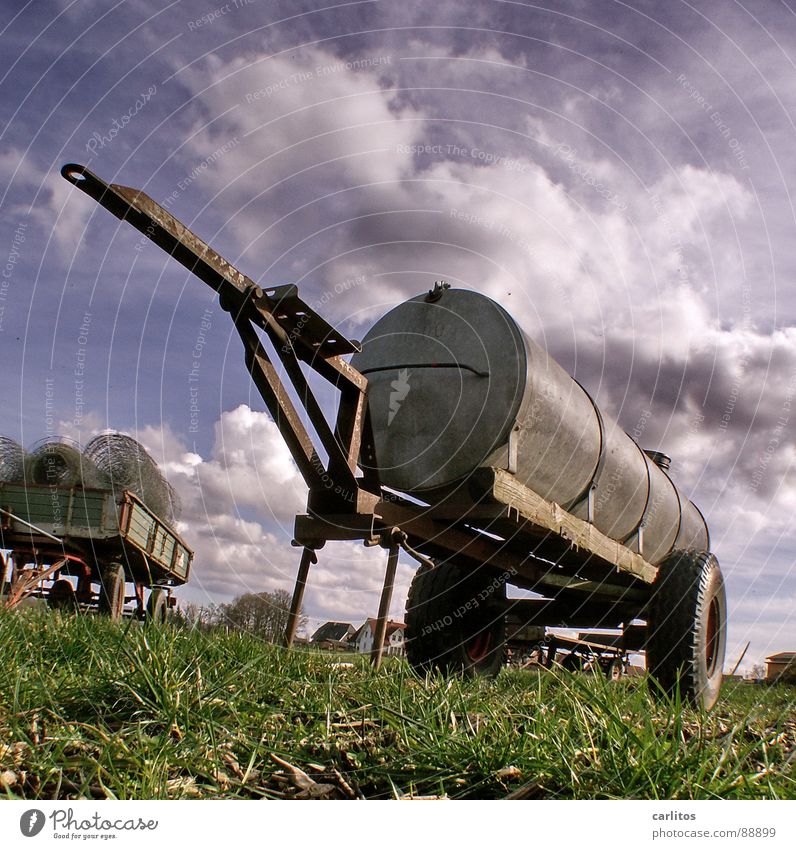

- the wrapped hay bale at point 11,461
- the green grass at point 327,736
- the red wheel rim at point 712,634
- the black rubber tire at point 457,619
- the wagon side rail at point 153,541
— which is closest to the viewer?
the green grass at point 327,736

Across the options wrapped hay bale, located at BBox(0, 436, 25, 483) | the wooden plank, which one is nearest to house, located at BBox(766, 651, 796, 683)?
the wooden plank

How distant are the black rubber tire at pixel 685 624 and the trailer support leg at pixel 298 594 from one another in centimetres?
271

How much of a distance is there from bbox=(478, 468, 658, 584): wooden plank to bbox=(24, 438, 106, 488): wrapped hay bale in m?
9.28

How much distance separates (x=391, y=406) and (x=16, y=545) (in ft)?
27.0

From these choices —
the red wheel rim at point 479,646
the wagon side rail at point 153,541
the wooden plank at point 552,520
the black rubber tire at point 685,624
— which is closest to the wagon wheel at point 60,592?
the wagon side rail at point 153,541

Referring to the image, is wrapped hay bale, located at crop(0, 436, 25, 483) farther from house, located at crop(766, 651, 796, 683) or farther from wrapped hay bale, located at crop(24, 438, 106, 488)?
house, located at crop(766, 651, 796, 683)

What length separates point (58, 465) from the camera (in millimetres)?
12273

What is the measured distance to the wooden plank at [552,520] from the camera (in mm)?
4246

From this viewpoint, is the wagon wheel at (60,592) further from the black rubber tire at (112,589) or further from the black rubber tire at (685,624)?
the black rubber tire at (685,624)

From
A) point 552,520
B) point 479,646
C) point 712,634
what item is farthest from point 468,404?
point 712,634

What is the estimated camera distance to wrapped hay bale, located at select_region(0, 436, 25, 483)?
11.7 metres
